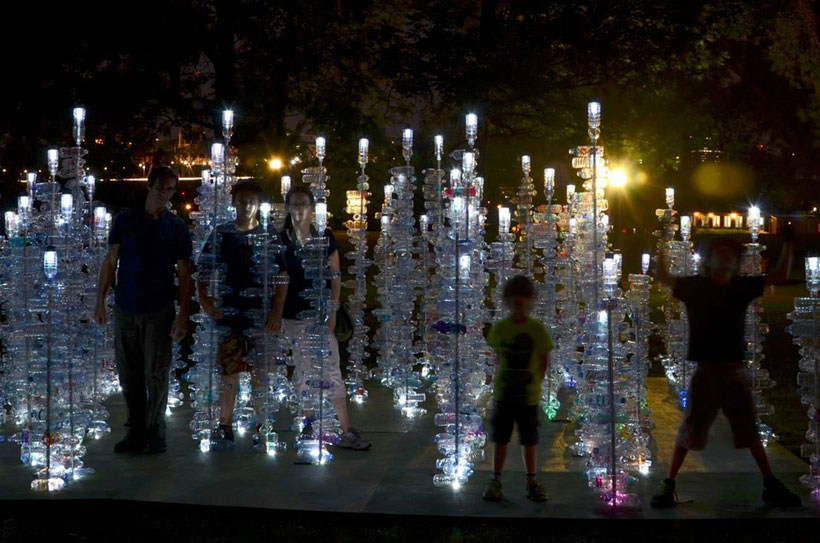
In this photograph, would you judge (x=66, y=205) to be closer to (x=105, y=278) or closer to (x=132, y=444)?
(x=105, y=278)

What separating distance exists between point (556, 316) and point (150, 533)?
4.56 m

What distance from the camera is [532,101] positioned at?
20938mm

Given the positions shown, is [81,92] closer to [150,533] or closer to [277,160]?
[277,160]

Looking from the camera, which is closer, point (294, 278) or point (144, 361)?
point (144, 361)

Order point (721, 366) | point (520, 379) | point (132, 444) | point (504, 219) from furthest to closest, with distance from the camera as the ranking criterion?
point (504, 219), point (132, 444), point (520, 379), point (721, 366)

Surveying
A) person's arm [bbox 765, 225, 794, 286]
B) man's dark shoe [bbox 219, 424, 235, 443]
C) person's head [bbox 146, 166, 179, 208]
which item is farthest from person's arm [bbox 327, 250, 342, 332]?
person's arm [bbox 765, 225, 794, 286]

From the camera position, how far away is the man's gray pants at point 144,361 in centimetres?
725

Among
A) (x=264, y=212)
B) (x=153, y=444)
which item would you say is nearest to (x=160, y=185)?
(x=264, y=212)

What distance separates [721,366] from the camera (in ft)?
20.1

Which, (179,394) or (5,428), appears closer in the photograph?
(5,428)

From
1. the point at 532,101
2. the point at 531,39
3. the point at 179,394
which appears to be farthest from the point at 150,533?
the point at 532,101

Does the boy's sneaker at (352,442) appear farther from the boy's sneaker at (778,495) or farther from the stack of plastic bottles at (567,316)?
the boy's sneaker at (778,495)

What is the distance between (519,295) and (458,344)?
2.68ft

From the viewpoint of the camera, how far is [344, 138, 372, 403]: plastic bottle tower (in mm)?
9695
